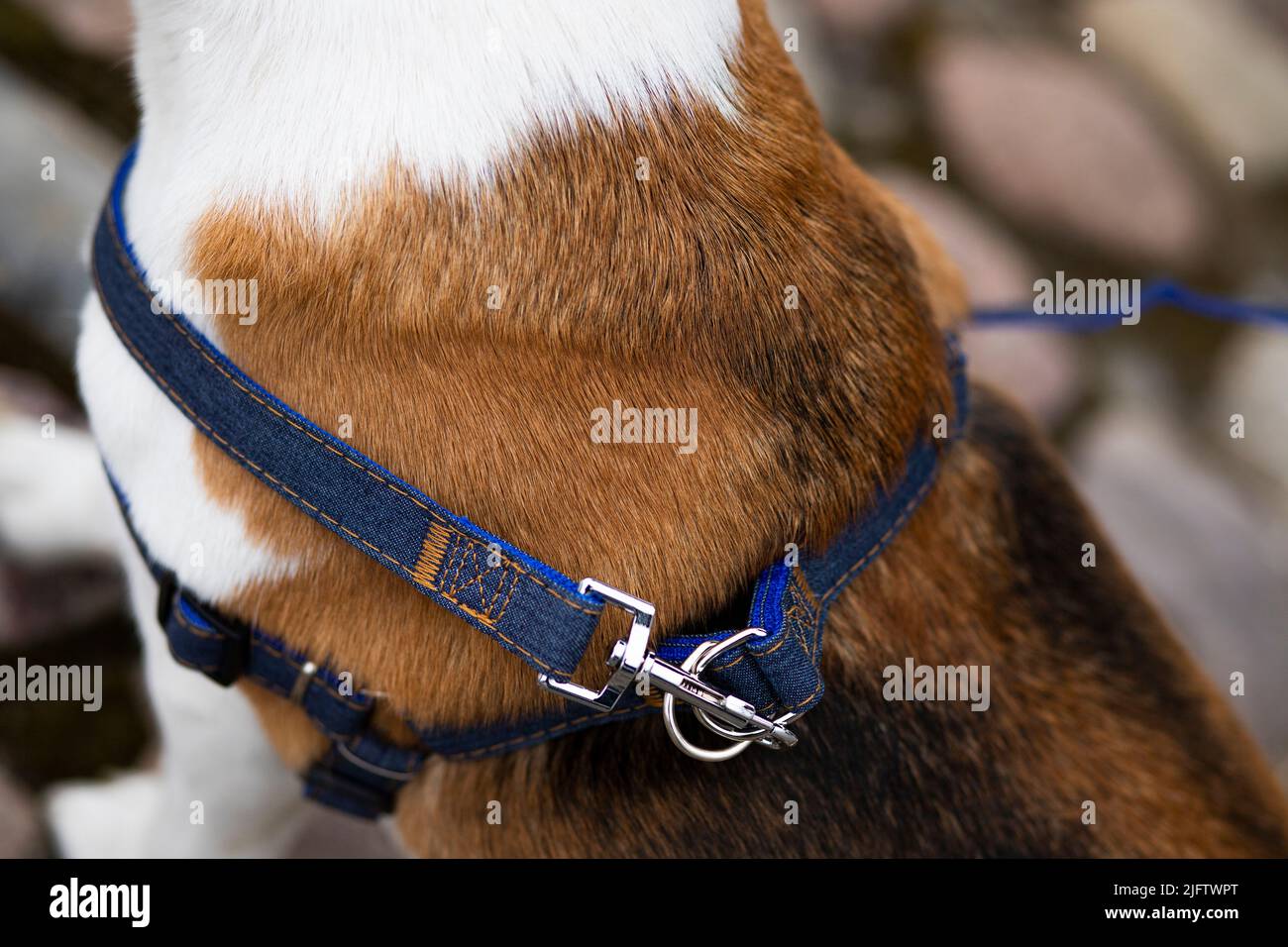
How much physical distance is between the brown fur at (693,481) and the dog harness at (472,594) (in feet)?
0.10

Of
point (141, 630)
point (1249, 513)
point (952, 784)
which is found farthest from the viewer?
point (1249, 513)

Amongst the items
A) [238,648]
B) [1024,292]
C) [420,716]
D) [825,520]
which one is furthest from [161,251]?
[1024,292]

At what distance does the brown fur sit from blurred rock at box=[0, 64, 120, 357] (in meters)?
1.21

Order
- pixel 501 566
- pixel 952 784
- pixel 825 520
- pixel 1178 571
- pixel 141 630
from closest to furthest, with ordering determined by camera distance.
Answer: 1. pixel 501 566
2. pixel 825 520
3. pixel 952 784
4. pixel 141 630
5. pixel 1178 571

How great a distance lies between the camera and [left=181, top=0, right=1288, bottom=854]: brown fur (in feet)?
Result: 3.43

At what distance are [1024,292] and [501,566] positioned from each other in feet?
7.51

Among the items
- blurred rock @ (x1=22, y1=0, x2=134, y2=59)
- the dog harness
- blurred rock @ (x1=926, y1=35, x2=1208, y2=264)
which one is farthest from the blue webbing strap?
blurred rock @ (x1=926, y1=35, x2=1208, y2=264)

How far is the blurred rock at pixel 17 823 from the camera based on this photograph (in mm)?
1781

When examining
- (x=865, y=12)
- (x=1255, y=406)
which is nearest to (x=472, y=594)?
(x=865, y=12)

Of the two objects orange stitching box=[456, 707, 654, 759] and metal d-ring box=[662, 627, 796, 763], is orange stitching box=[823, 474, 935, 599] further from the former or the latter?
orange stitching box=[456, 707, 654, 759]

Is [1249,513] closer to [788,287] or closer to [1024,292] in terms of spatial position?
[1024,292]

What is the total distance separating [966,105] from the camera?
3.06 m

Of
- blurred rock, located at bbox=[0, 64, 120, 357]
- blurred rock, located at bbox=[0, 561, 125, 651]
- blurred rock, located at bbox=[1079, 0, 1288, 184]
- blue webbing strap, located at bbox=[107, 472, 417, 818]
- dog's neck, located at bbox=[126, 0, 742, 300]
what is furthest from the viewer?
blurred rock, located at bbox=[1079, 0, 1288, 184]
